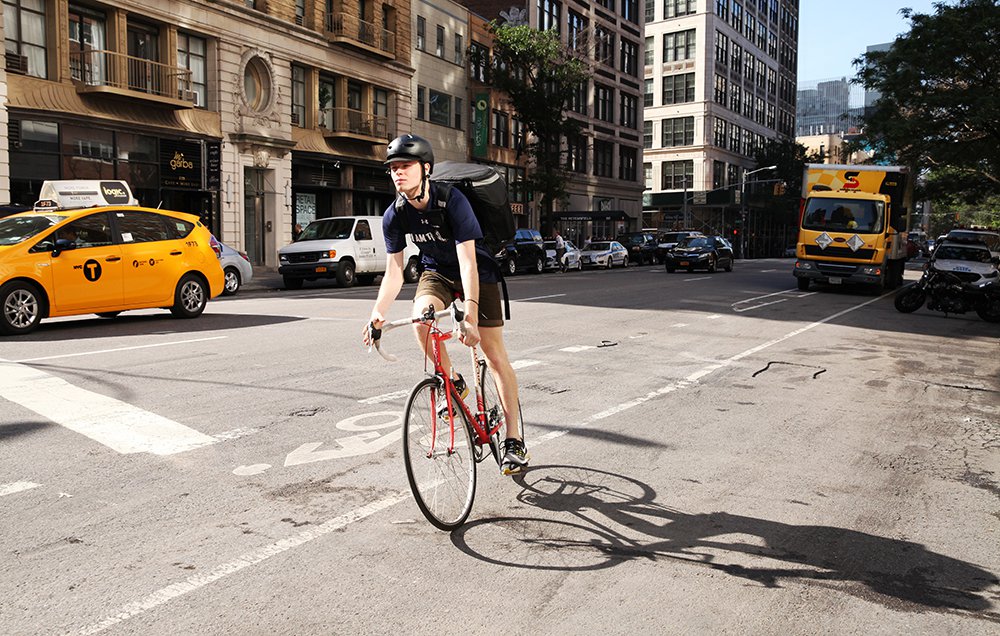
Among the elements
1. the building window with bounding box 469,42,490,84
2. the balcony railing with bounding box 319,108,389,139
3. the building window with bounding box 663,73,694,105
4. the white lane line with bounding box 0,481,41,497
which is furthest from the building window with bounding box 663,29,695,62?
the white lane line with bounding box 0,481,41,497

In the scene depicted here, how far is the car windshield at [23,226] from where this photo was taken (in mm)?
12367

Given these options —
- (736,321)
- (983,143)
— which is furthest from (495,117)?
(736,321)

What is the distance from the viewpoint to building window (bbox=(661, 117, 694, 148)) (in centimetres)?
8169

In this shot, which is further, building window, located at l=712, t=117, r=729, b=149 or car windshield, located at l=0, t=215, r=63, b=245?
building window, located at l=712, t=117, r=729, b=149

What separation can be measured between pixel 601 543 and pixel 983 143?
37976 mm

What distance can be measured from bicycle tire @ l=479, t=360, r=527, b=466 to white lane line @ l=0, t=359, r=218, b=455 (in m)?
2.10

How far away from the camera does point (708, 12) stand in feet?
261

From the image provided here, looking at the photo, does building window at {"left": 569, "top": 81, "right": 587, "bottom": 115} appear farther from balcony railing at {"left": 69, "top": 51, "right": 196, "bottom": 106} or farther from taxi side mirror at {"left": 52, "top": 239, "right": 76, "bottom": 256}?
taxi side mirror at {"left": 52, "top": 239, "right": 76, "bottom": 256}

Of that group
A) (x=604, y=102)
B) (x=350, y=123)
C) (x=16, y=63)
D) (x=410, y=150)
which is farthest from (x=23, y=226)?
(x=604, y=102)

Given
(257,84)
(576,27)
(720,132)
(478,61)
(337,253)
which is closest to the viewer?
(337,253)

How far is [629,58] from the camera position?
6981cm

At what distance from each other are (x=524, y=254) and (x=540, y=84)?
484 inches

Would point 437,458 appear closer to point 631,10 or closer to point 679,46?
point 631,10

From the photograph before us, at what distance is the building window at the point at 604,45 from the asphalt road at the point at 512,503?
55841mm
